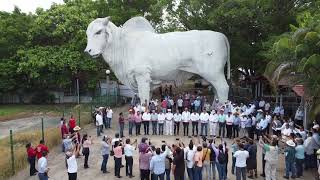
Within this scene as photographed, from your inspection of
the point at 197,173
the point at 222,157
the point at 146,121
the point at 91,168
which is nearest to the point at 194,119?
the point at 146,121

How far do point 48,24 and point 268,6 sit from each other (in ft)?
54.5

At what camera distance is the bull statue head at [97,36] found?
22.2 metres

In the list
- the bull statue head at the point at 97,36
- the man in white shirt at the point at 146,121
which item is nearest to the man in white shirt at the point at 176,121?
the man in white shirt at the point at 146,121

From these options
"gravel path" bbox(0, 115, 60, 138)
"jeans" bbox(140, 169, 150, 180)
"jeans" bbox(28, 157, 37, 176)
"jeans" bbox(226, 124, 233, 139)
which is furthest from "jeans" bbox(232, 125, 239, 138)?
"gravel path" bbox(0, 115, 60, 138)

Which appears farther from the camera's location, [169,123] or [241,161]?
[169,123]

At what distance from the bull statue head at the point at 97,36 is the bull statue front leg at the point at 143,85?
2.48m

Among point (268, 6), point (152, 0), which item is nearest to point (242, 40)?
point (268, 6)

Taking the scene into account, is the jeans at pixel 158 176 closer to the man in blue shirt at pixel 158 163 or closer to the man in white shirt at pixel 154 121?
the man in blue shirt at pixel 158 163

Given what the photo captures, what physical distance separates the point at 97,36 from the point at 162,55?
11.7 feet

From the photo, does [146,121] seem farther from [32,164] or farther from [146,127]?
[32,164]

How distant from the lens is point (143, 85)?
2303 cm

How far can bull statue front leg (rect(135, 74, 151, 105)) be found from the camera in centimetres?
2300

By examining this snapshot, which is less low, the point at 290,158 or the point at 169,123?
the point at 169,123

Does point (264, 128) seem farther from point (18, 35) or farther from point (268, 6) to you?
point (18, 35)
